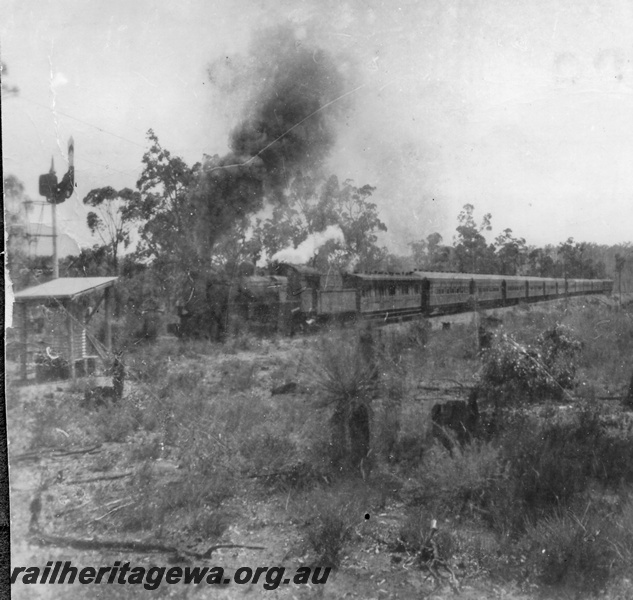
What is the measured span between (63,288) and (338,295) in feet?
6.24

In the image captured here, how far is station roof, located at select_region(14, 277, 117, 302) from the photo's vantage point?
328 cm

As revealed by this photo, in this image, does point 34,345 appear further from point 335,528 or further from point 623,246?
point 623,246

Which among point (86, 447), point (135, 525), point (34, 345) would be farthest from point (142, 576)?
point (34, 345)

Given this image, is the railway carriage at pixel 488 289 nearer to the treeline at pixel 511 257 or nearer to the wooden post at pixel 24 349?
the treeline at pixel 511 257

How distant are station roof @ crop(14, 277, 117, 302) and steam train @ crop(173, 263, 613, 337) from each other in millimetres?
607

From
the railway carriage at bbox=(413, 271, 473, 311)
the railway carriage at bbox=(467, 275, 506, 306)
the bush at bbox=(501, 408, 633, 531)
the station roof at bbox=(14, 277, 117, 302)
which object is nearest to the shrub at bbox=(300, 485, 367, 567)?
the bush at bbox=(501, 408, 633, 531)

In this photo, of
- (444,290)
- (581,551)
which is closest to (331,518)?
(581,551)

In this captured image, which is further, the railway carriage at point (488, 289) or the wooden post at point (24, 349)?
the railway carriage at point (488, 289)

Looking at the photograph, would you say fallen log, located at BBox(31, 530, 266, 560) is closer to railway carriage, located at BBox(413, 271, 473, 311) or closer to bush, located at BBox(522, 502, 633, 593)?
bush, located at BBox(522, 502, 633, 593)

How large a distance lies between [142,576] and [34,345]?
1.68m

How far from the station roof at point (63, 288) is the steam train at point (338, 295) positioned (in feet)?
1.99

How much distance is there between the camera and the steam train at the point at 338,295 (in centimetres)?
336

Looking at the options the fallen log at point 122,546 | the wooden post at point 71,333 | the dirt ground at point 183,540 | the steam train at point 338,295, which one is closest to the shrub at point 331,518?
the dirt ground at point 183,540

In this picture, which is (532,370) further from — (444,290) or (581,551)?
(581,551)
